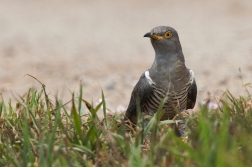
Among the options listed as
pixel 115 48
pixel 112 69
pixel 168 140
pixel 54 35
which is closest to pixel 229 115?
pixel 168 140

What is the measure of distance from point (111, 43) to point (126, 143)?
9013 millimetres

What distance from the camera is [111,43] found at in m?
12.7

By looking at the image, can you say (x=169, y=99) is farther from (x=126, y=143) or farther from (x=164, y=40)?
(x=126, y=143)

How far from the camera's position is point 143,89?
5.52m

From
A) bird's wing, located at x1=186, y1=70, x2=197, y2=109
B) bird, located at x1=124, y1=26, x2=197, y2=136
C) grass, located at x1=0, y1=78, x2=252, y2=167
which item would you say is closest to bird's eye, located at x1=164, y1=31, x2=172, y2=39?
bird, located at x1=124, y1=26, x2=197, y2=136

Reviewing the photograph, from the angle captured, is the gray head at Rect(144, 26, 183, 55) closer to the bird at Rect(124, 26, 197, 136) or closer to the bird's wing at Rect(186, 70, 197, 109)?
the bird at Rect(124, 26, 197, 136)

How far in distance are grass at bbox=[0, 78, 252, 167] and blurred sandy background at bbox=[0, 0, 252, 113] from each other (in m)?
2.39

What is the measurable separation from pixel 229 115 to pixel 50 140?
1.23 meters

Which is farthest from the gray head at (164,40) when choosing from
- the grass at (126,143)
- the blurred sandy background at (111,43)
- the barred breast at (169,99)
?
the blurred sandy background at (111,43)

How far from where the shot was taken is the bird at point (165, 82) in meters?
5.42

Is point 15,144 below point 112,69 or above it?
below

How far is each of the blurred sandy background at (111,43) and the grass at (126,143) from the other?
239 centimetres

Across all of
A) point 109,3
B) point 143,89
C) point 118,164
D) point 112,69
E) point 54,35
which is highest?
point 109,3

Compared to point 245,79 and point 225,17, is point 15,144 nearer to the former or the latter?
point 245,79
